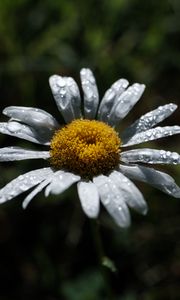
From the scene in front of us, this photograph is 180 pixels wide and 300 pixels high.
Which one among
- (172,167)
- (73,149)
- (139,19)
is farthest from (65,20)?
(73,149)

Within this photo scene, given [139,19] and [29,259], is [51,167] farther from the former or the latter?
[139,19]

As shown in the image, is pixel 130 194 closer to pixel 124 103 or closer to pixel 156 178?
pixel 156 178

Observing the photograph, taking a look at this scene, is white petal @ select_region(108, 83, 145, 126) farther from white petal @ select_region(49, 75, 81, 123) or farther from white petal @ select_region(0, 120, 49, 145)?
white petal @ select_region(0, 120, 49, 145)

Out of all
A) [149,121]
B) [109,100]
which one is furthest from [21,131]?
[149,121]

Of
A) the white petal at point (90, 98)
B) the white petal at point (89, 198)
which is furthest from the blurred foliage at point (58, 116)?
the white petal at point (89, 198)

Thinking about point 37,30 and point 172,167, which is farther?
point 37,30
